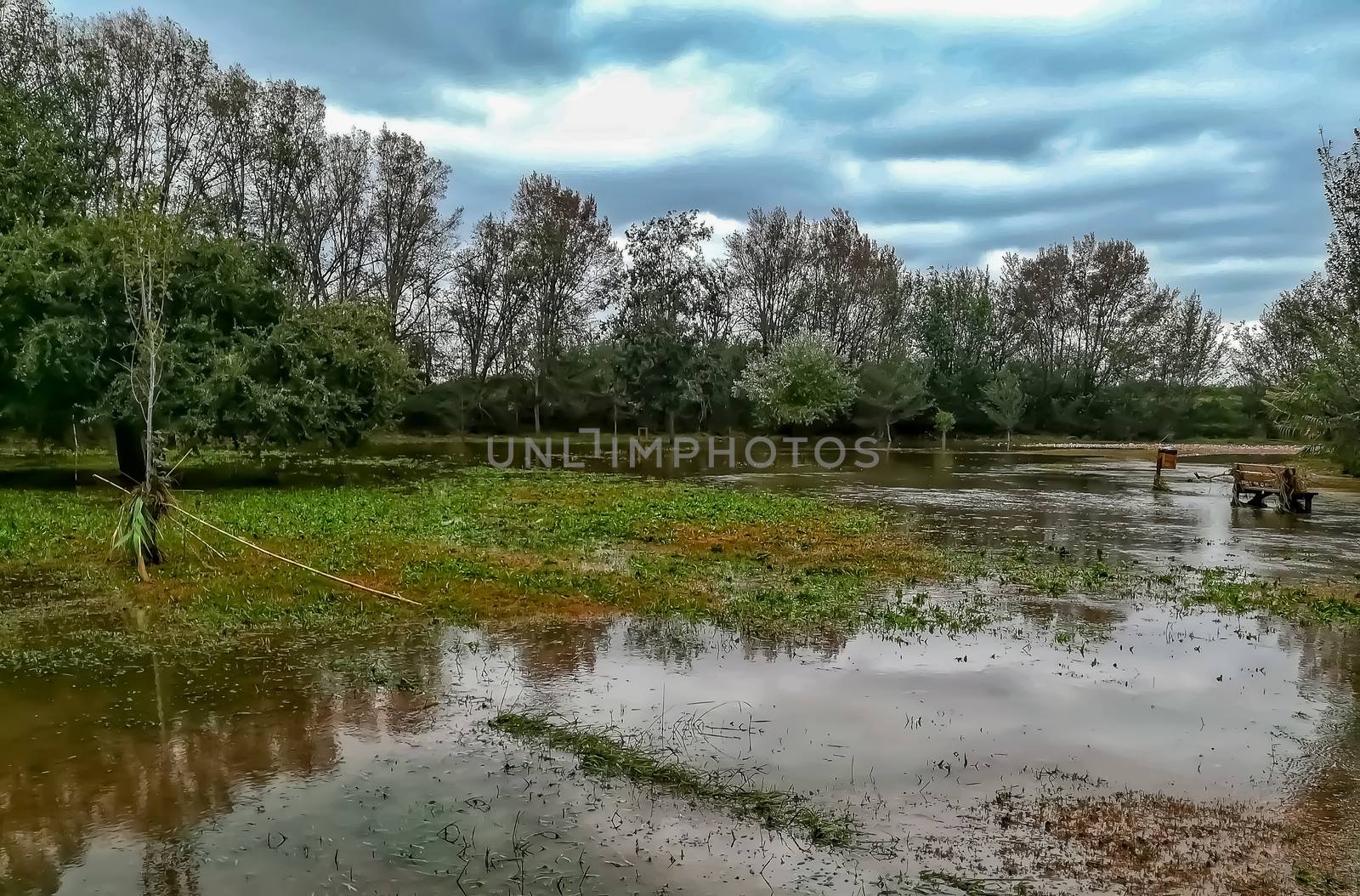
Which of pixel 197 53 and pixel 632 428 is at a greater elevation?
pixel 197 53

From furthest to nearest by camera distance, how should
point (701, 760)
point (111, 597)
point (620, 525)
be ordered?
1. point (620, 525)
2. point (111, 597)
3. point (701, 760)

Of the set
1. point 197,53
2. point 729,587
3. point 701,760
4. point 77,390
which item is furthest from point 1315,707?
point 197,53

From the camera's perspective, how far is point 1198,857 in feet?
18.0

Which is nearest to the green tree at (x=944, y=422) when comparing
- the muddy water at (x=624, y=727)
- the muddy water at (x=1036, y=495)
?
the muddy water at (x=1036, y=495)

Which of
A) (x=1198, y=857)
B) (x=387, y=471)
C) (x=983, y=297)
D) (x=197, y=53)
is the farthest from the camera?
(x=983, y=297)

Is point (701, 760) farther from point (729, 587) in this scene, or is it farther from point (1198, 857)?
point (729, 587)

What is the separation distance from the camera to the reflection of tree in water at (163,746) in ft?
18.0

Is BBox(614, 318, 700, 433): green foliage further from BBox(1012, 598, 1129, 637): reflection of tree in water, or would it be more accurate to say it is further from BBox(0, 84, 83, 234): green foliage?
BBox(1012, 598, 1129, 637): reflection of tree in water

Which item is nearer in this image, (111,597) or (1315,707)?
(1315,707)

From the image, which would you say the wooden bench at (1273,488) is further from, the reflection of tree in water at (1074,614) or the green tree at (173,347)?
the green tree at (173,347)

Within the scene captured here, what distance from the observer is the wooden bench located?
23.6 meters

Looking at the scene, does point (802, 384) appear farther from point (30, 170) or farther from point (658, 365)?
point (30, 170)

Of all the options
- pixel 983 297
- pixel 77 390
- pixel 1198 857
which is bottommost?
pixel 1198 857

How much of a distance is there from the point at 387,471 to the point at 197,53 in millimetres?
20110
